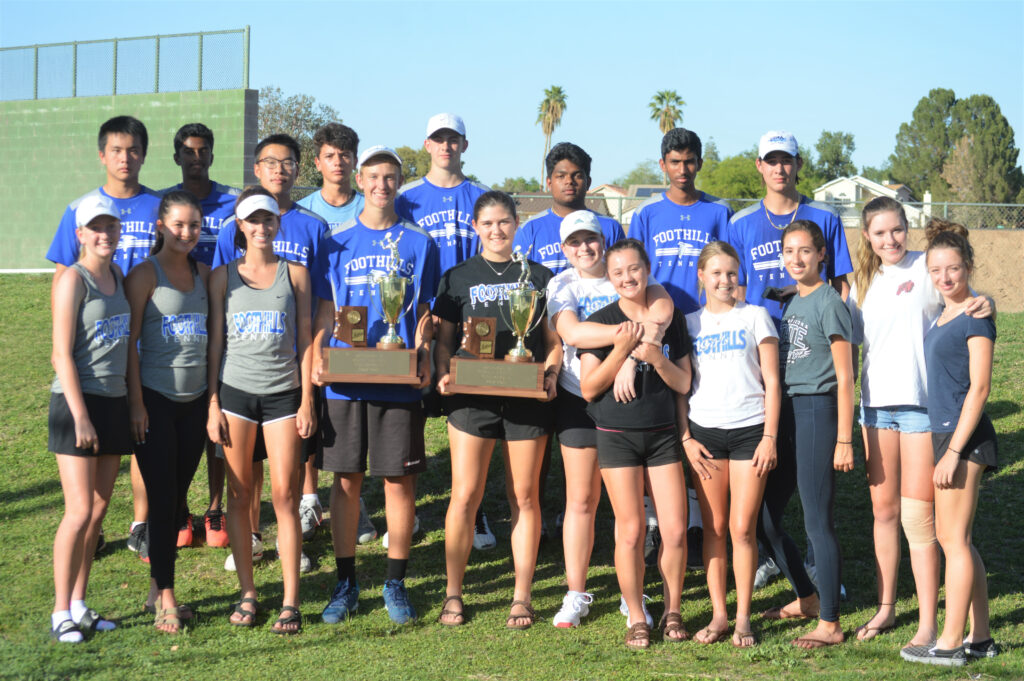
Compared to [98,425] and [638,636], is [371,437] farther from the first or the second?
[638,636]

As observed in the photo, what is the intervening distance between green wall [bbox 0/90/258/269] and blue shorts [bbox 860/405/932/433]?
14.7m

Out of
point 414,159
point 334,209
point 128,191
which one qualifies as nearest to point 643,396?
point 334,209

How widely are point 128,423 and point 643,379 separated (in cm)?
258

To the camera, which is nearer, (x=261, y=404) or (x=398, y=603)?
(x=261, y=404)

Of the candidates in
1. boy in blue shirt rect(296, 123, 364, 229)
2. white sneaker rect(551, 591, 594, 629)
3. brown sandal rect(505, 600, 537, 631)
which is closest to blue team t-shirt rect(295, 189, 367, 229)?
boy in blue shirt rect(296, 123, 364, 229)

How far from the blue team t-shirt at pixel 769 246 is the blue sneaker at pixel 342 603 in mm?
2834

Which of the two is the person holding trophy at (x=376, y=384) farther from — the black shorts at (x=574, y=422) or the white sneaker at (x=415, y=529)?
the white sneaker at (x=415, y=529)

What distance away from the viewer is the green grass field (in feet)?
14.4

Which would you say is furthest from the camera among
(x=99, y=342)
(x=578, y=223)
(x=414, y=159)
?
(x=414, y=159)

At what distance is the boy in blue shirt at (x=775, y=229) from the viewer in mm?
5566

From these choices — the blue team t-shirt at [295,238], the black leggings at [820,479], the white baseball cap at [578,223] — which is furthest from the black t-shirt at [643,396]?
the blue team t-shirt at [295,238]

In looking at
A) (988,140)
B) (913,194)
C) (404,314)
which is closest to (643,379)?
(404,314)

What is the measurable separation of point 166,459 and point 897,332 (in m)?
3.75

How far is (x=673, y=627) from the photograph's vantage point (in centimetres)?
478
